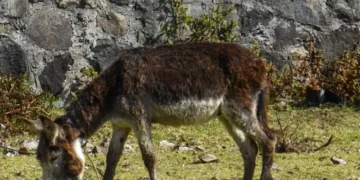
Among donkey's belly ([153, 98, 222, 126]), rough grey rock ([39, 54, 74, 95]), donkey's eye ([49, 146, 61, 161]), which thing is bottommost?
rough grey rock ([39, 54, 74, 95])

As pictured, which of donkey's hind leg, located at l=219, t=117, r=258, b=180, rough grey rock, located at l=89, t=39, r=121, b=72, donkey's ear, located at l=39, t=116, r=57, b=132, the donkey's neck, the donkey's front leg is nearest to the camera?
donkey's ear, located at l=39, t=116, r=57, b=132

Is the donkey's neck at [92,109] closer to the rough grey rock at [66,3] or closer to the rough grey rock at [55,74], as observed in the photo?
the rough grey rock at [55,74]

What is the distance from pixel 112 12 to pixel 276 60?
224 cm

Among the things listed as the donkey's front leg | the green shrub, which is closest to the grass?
the green shrub

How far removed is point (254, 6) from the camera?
12.3 metres

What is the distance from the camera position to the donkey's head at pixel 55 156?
810 centimetres

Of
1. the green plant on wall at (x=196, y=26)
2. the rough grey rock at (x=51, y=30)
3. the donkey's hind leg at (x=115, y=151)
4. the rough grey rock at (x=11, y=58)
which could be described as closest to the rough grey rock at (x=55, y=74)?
the rough grey rock at (x=51, y=30)

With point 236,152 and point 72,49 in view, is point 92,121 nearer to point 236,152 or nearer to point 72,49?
point 236,152

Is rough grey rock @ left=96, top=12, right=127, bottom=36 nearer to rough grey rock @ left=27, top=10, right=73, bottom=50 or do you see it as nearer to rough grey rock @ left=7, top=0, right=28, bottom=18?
rough grey rock @ left=27, top=10, right=73, bottom=50

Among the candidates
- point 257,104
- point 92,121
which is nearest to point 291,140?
point 257,104

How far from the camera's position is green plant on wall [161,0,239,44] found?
1191 centimetres

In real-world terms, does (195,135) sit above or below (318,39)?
below

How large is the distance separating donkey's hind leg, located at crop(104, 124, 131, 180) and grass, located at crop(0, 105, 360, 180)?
13.1 inches

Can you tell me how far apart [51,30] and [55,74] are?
53cm
